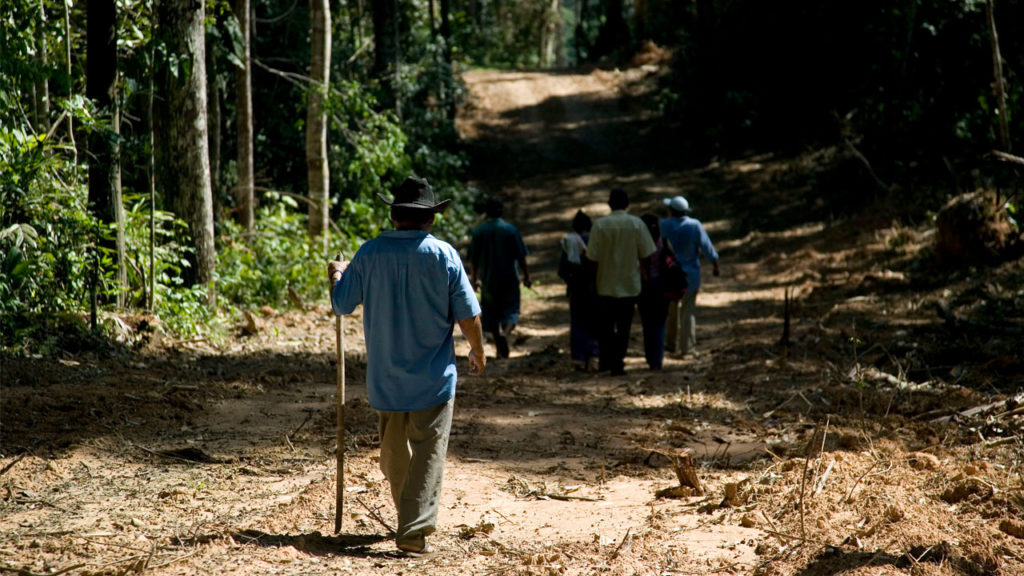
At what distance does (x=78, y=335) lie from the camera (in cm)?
976

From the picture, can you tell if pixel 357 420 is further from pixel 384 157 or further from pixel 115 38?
pixel 384 157

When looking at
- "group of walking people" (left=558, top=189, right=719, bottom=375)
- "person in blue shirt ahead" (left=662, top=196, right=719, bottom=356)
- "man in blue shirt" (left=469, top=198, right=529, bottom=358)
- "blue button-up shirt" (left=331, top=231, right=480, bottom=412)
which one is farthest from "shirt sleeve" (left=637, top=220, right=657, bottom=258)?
"blue button-up shirt" (left=331, top=231, right=480, bottom=412)

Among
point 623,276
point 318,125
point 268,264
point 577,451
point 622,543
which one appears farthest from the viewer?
point 318,125

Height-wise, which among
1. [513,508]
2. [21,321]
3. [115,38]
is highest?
[115,38]

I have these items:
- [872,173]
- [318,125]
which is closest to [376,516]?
[318,125]

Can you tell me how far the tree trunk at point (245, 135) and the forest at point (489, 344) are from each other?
5 cm

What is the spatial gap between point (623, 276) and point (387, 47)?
47.8 ft

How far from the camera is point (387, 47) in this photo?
2317 cm

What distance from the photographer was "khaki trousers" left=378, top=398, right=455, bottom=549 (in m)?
5.21

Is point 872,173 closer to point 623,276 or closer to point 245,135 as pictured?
point 623,276

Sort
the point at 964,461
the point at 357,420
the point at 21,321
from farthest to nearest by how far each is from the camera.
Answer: the point at 21,321
the point at 357,420
the point at 964,461

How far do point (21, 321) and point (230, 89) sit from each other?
1112 cm

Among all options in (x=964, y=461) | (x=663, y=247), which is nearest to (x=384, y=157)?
(x=663, y=247)

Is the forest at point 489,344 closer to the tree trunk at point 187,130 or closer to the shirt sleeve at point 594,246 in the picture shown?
the tree trunk at point 187,130
